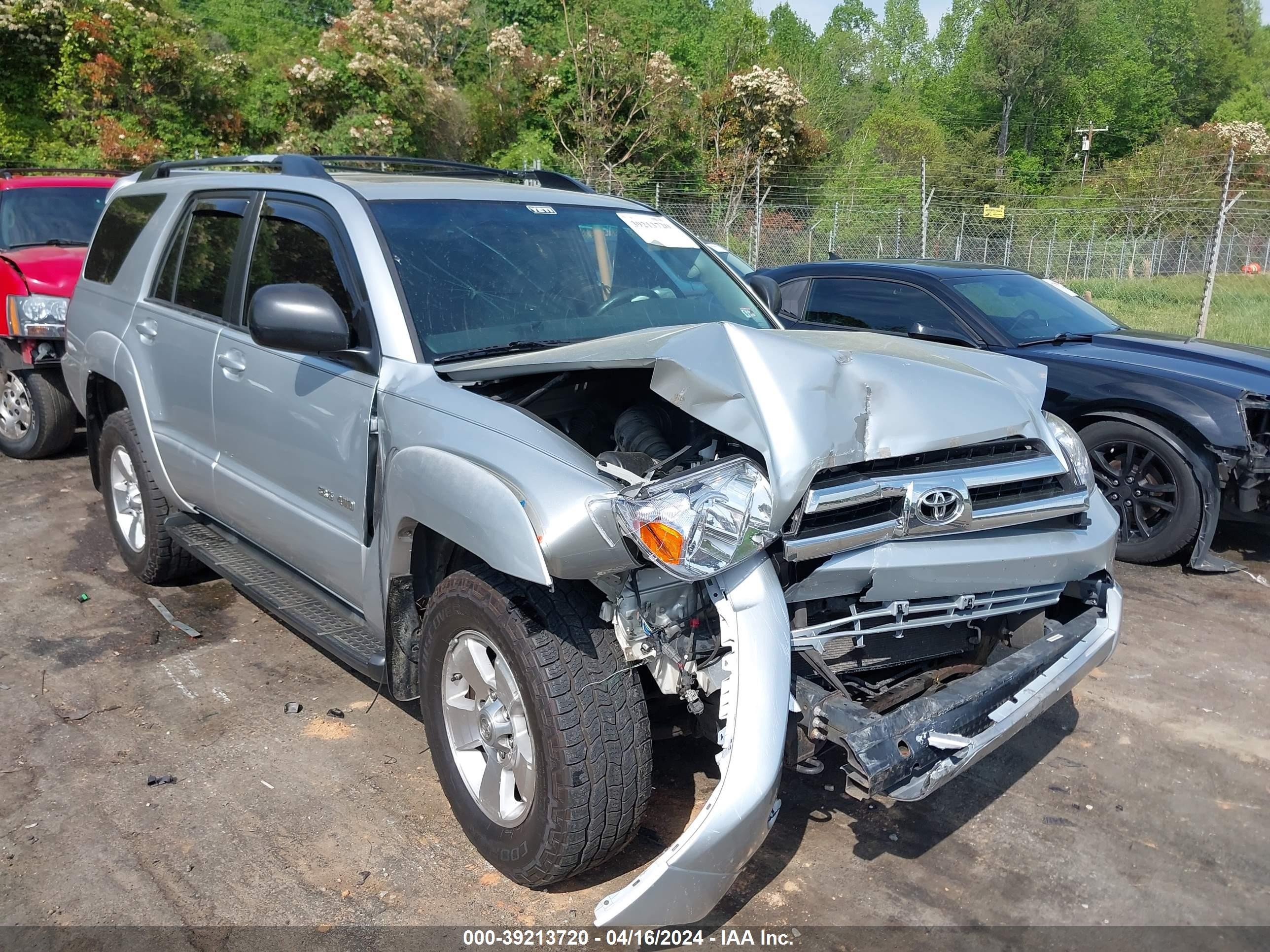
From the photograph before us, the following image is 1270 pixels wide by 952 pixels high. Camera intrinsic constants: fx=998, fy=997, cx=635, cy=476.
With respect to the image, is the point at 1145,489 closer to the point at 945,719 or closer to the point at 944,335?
the point at 944,335

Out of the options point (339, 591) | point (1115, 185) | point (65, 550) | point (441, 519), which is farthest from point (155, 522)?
point (1115, 185)

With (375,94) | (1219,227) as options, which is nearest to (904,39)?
(375,94)

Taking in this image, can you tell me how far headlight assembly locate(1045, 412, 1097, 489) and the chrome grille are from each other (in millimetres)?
85

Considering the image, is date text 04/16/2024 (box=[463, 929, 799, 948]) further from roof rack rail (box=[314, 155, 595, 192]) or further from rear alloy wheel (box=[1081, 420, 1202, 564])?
rear alloy wheel (box=[1081, 420, 1202, 564])

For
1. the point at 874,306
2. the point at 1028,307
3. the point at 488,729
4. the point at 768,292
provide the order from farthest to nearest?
the point at 874,306 < the point at 1028,307 < the point at 768,292 < the point at 488,729

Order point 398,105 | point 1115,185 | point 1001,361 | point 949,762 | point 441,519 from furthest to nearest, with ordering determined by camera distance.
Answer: point 1115,185 → point 398,105 → point 1001,361 → point 441,519 → point 949,762

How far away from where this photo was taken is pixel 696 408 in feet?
8.23

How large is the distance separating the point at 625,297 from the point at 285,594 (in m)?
1.70

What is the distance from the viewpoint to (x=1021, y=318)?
21.0ft

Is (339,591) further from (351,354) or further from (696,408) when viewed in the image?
(696,408)

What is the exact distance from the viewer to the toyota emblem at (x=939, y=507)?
262 cm

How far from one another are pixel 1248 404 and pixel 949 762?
3821 mm

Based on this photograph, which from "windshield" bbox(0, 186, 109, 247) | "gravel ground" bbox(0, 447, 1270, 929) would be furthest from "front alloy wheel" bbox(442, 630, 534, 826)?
"windshield" bbox(0, 186, 109, 247)

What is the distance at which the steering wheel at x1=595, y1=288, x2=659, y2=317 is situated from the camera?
3.62 meters
